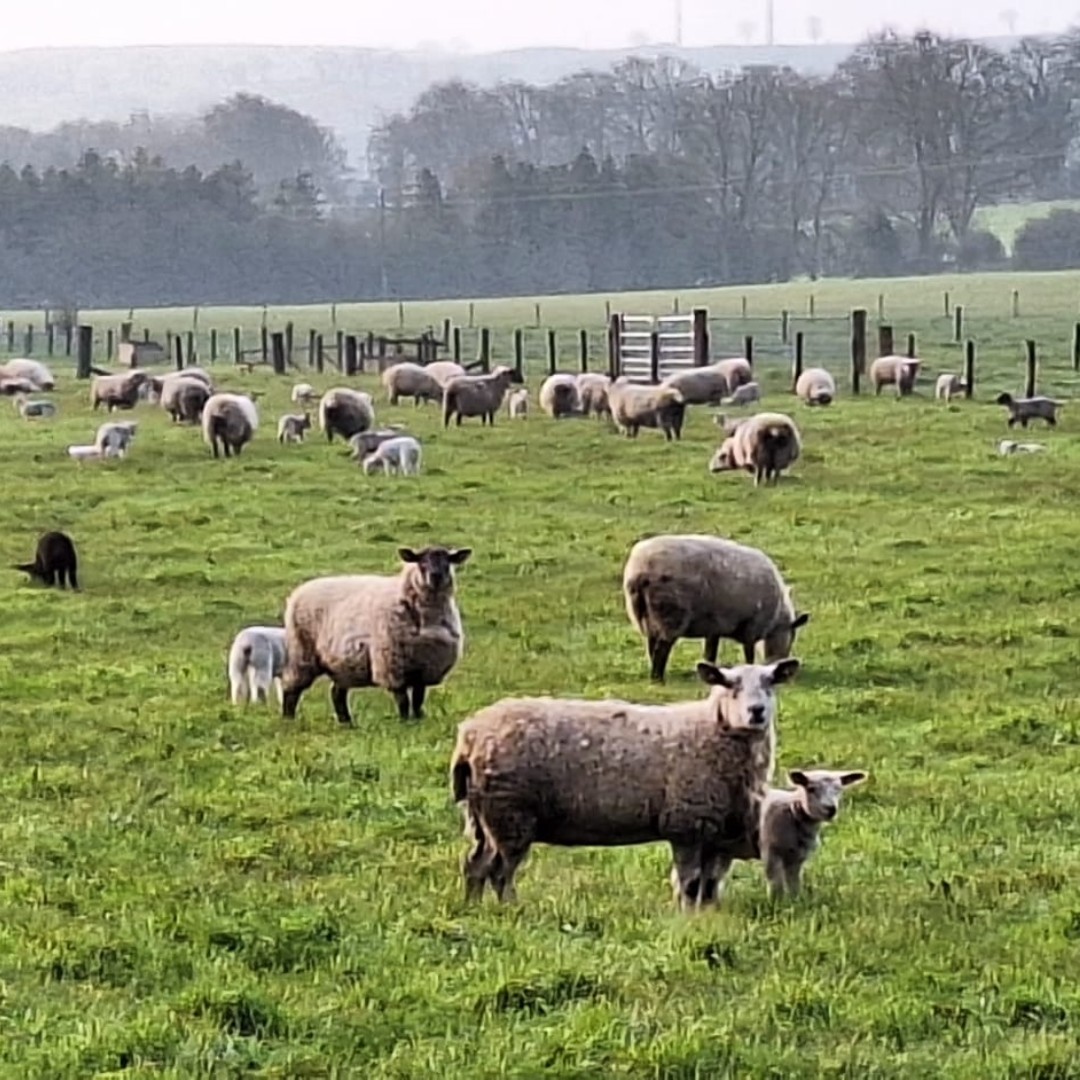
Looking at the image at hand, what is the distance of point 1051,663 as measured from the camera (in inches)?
645

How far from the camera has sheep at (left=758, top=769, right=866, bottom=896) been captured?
9.95m

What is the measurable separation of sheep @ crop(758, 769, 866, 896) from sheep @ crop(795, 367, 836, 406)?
1190 inches

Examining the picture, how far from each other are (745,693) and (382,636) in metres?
4.96

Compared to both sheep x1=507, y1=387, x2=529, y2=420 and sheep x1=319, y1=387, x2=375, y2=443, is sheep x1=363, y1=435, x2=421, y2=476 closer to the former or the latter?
sheep x1=319, y1=387, x2=375, y2=443

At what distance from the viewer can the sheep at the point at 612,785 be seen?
31.7 feet

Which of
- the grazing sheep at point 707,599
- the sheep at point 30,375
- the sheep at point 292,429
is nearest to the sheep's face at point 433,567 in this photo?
the grazing sheep at point 707,599

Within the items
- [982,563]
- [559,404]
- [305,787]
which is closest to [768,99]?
[559,404]

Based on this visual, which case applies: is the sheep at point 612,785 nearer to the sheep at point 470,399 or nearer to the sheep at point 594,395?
the sheep at point 470,399

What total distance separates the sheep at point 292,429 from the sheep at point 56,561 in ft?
45.1

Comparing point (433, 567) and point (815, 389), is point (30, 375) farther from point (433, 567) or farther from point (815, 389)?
point (433, 567)

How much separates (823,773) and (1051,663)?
6651 millimetres

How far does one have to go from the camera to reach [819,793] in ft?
32.8

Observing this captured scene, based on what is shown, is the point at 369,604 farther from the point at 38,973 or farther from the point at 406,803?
the point at 38,973

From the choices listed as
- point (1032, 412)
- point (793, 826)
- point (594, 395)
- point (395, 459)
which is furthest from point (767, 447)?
point (793, 826)
